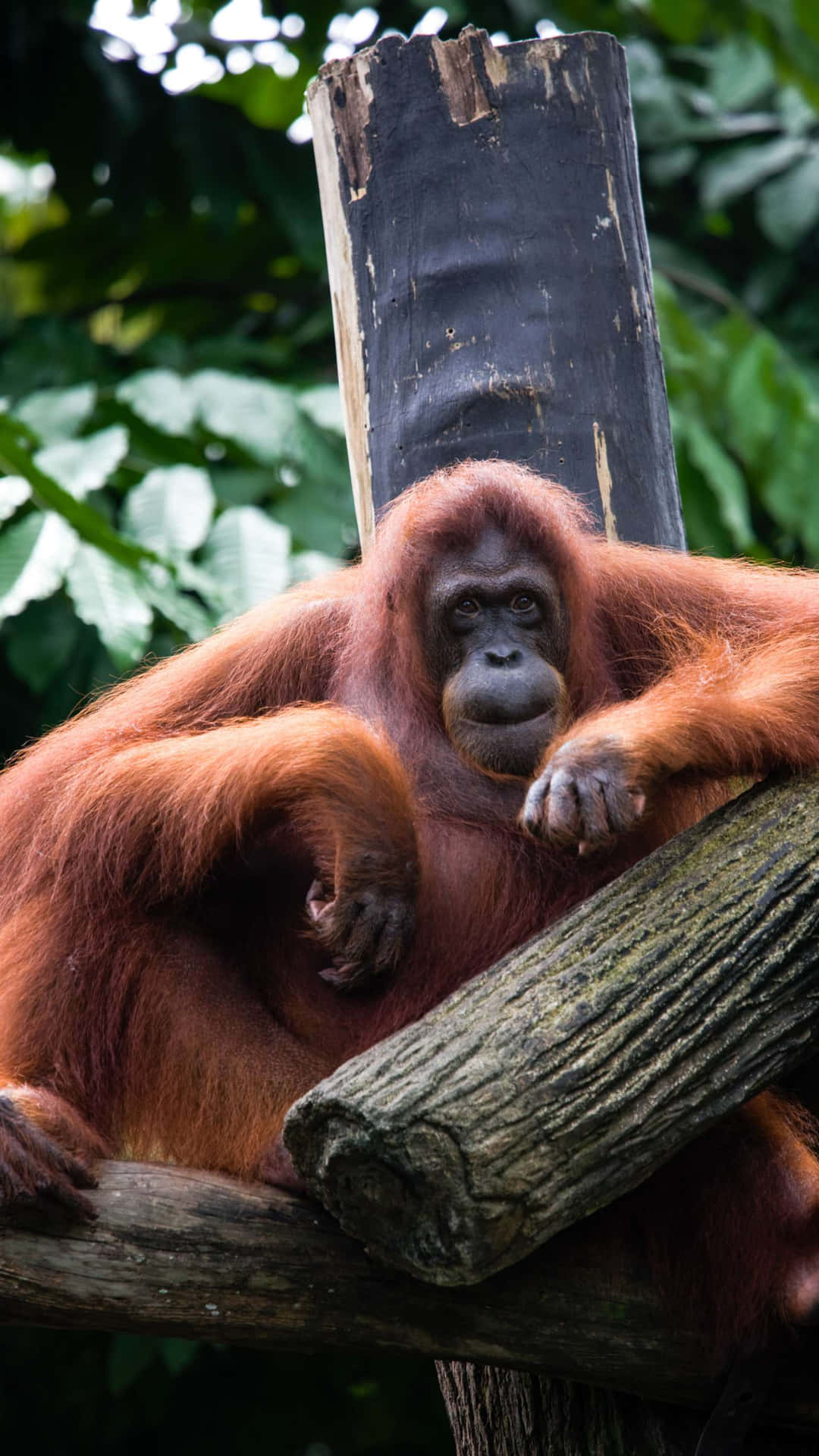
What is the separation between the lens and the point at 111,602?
11.5 feet

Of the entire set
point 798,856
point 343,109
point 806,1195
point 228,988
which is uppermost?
point 343,109

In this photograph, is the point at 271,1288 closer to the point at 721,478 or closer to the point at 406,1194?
the point at 406,1194

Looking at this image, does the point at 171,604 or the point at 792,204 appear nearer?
the point at 171,604

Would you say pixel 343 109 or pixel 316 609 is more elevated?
pixel 343 109

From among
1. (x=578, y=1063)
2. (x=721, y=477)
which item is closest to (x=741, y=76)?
(x=721, y=477)

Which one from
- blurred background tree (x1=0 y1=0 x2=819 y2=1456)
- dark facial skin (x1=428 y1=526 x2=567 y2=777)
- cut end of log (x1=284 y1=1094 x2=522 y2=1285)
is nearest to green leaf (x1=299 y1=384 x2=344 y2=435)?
blurred background tree (x1=0 y1=0 x2=819 y2=1456)

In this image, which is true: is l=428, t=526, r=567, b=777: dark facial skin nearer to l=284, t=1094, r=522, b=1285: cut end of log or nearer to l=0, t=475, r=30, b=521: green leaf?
l=284, t=1094, r=522, b=1285: cut end of log

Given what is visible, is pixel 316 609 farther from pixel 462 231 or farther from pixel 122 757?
pixel 462 231

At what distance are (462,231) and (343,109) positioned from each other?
38 cm

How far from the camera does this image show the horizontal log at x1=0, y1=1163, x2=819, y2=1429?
225 centimetres

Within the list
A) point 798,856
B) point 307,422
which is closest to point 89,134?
point 307,422

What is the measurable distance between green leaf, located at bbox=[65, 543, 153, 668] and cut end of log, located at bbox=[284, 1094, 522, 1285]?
60.4 inches

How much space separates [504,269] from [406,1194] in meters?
2.04

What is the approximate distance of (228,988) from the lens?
103 inches
